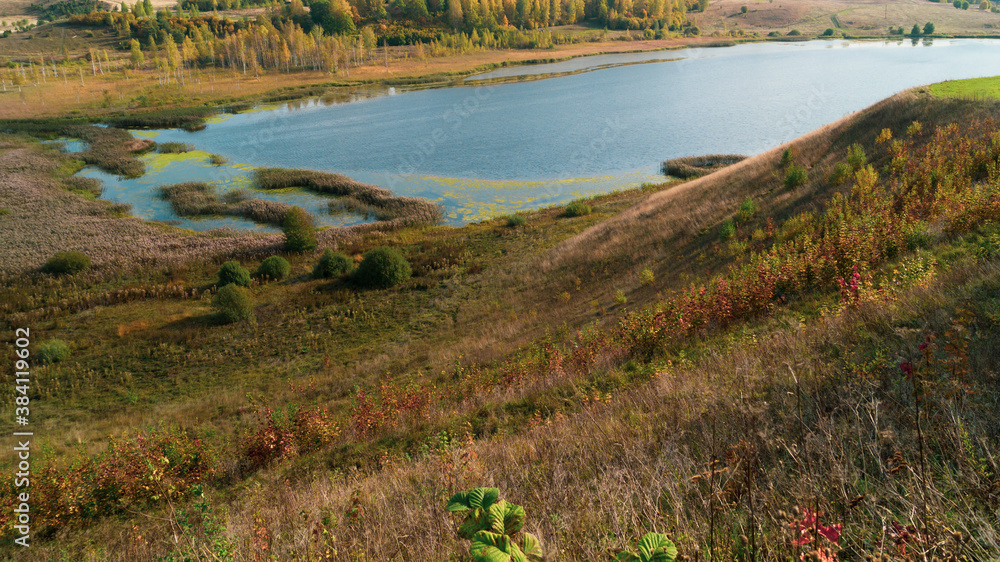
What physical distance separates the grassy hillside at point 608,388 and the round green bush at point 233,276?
0.80m

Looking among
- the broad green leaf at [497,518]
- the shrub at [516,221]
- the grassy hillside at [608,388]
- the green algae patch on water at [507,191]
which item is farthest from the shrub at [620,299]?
the green algae patch on water at [507,191]

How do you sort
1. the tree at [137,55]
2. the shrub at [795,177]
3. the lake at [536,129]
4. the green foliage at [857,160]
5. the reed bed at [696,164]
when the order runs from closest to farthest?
the green foliage at [857,160] < the shrub at [795,177] < the reed bed at [696,164] < the lake at [536,129] < the tree at [137,55]

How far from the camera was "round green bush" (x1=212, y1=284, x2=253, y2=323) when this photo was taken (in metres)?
21.1

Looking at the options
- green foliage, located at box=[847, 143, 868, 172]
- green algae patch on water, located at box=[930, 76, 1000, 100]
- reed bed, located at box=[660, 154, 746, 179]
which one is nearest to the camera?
green foliage, located at box=[847, 143, 868, 172]

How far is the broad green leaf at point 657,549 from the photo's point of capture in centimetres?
207

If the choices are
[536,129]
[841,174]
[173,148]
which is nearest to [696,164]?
[536,129]

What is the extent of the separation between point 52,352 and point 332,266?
38.1 ft

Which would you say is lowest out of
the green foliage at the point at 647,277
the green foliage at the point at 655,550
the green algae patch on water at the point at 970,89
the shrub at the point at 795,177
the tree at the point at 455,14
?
the green foliage at the point at 647,277

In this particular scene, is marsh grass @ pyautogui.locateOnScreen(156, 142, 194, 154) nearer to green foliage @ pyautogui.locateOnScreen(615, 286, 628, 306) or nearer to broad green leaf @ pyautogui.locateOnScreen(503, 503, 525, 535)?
green foliage @ pyautogui.locateOnScreen(615, 286, 628, 306)

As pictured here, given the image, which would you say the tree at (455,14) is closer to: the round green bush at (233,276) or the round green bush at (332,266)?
the round green bush at (332,266)

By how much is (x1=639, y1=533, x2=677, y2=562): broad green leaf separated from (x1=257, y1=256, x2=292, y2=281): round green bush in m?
27.2

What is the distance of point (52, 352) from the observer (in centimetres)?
1800

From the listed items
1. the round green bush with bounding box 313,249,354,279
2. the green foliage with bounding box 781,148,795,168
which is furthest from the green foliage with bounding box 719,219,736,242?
the round green bush with bounding box 313,249,354,279

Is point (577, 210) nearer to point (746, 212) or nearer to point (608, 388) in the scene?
point (746, 212)
